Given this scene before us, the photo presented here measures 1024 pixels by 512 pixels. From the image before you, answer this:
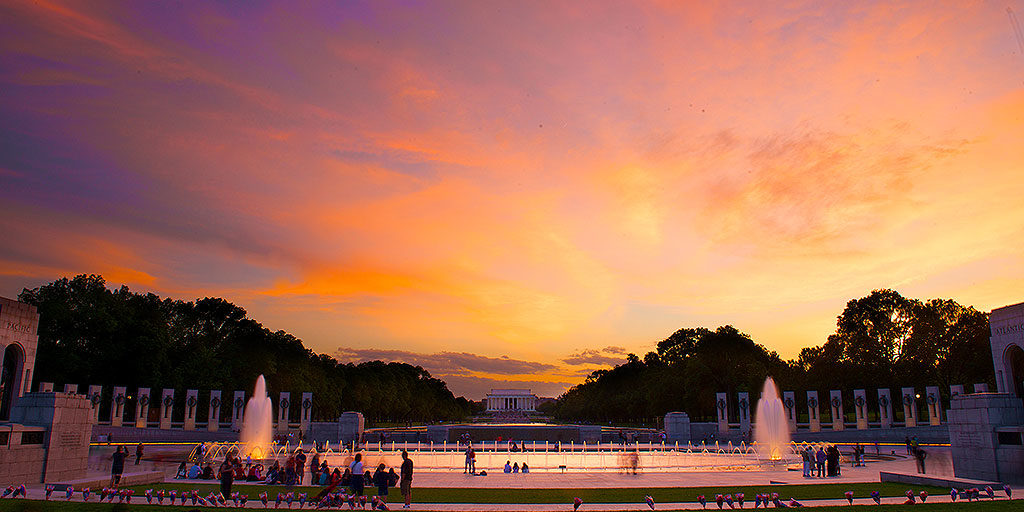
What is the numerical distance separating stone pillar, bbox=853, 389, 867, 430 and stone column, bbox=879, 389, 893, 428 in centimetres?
132

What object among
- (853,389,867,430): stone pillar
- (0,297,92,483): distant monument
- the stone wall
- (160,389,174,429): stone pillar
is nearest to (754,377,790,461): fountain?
(853,389,867,430): stone pillar

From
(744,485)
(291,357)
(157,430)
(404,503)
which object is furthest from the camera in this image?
(291,357)

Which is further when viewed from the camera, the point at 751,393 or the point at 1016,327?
the point at 751,393

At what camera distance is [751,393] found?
294 ft

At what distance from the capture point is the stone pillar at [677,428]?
202 feet

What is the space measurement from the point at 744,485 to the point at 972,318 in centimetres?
6469

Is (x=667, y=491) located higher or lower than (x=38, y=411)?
lower

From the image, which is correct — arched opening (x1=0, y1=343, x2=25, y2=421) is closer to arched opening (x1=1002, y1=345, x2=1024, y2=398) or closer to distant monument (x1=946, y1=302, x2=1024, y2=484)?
distant monument (x1=946, y1=302, x2=1024, y2=484)

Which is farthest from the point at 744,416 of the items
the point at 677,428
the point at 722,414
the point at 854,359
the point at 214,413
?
the point at 214,413

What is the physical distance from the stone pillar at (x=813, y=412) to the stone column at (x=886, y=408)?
17.7 feet

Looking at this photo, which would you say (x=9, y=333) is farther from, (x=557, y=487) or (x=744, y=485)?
(x=744, y=485)

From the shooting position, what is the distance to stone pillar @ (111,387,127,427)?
56.8m

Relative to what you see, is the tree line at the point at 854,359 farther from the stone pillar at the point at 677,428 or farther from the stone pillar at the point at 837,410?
the stone pillar at the point at 677,428

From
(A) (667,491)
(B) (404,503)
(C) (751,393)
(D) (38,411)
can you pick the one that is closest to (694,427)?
(C) (751,393)
